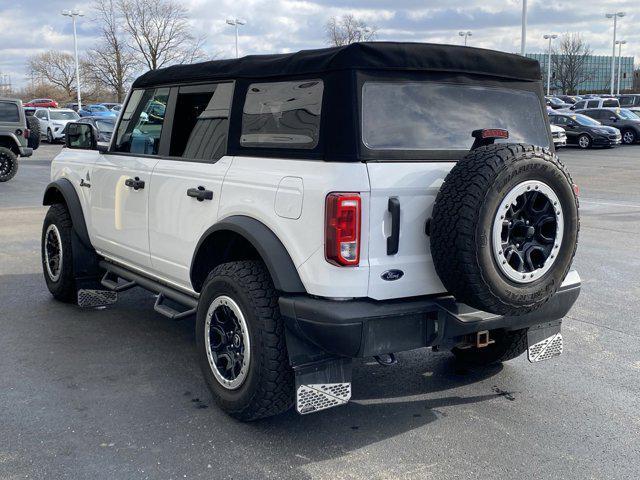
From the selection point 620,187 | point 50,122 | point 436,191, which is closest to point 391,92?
point 436,191

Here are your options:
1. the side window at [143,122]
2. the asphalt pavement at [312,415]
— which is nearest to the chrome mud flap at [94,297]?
the asphalt pavement at [312,415]

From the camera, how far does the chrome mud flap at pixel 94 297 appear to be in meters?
6.09

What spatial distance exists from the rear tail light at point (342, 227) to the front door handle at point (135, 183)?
2.01 metres

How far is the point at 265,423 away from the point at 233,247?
3.34 feet

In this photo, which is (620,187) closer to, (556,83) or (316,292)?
(316,292)

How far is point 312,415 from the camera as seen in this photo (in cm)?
409

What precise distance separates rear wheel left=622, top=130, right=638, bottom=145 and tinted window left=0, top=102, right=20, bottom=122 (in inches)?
959

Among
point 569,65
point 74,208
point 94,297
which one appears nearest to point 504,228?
point 74,208

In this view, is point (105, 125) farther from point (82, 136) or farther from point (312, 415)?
point (312, 415)

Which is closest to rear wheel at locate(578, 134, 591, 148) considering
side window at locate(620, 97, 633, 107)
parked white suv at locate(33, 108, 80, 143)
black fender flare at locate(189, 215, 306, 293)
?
side window at locate(620, 97, 633, 107)

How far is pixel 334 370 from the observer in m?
3.65

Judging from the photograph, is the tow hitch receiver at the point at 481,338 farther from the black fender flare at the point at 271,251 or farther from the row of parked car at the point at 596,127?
the row of parked car at the point at 596,127

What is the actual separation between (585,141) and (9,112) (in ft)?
69.6

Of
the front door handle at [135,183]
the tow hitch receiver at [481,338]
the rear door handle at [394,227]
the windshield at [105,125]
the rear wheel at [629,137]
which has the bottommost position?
the tow hitch receiver at [481,338]
